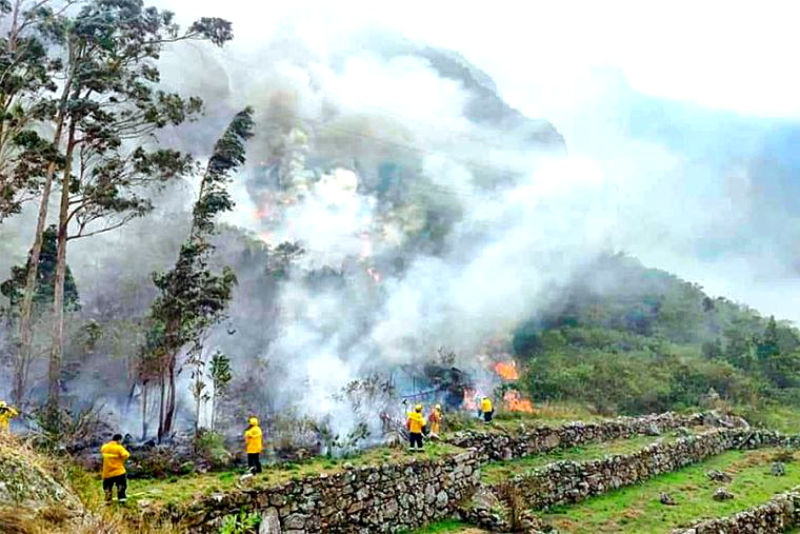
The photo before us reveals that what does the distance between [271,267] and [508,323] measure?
763 inches

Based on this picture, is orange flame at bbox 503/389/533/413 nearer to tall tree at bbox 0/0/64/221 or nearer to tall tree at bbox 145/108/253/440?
tall tree at bbox 145/108/253/440

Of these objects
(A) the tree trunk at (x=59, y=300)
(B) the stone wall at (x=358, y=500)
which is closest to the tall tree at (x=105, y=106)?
(A) the tree trunk at (x=59, y=300)

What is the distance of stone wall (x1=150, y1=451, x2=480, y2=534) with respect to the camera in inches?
391

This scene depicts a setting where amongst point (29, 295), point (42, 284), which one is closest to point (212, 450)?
point (29, 295)

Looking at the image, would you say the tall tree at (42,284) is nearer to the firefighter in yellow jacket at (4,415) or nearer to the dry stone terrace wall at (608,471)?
the firefighter in yellow jacket at (4,415)

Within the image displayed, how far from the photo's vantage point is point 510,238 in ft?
198

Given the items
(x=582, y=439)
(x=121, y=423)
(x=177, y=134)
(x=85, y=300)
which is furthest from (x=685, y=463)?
(x=177, y=134)

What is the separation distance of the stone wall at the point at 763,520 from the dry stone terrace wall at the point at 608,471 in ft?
11.6

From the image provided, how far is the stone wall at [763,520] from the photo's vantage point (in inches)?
547

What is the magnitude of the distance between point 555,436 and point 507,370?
23.0 meters

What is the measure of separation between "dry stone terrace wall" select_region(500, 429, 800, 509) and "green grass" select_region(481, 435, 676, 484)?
1.49ft

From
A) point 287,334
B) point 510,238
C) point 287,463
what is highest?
point 510,238

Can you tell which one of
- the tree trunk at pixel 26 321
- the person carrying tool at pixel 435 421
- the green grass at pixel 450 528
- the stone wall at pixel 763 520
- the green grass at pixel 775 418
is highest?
the tree trunk at pixel 26 321

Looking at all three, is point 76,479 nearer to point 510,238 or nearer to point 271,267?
point 271,267
